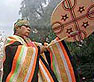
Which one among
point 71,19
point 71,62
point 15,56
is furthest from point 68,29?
point 15,56

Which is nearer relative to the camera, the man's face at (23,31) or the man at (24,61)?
the man at (24,61)

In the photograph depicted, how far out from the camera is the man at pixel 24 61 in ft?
5.85

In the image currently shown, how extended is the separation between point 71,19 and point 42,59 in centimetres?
36

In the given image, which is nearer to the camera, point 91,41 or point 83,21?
point 83,21

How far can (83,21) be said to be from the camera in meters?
2.05

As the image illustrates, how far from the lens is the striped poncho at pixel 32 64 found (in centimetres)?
178

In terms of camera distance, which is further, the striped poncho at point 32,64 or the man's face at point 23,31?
the man's face at point 23,31

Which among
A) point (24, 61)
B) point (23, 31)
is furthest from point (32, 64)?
point (23, 31)

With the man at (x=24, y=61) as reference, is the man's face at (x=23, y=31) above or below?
above

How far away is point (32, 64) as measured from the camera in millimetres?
1824

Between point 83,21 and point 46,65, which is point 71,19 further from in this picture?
point 46,65

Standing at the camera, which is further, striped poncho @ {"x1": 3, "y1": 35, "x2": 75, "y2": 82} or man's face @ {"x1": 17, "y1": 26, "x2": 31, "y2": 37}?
man's face @ {"x1": 17, "y1": 26, "x2": 31, "y2": 37}

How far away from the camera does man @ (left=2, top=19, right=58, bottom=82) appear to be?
1.78 meters

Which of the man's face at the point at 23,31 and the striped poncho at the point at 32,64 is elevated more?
the man's face at the point at 23,31
